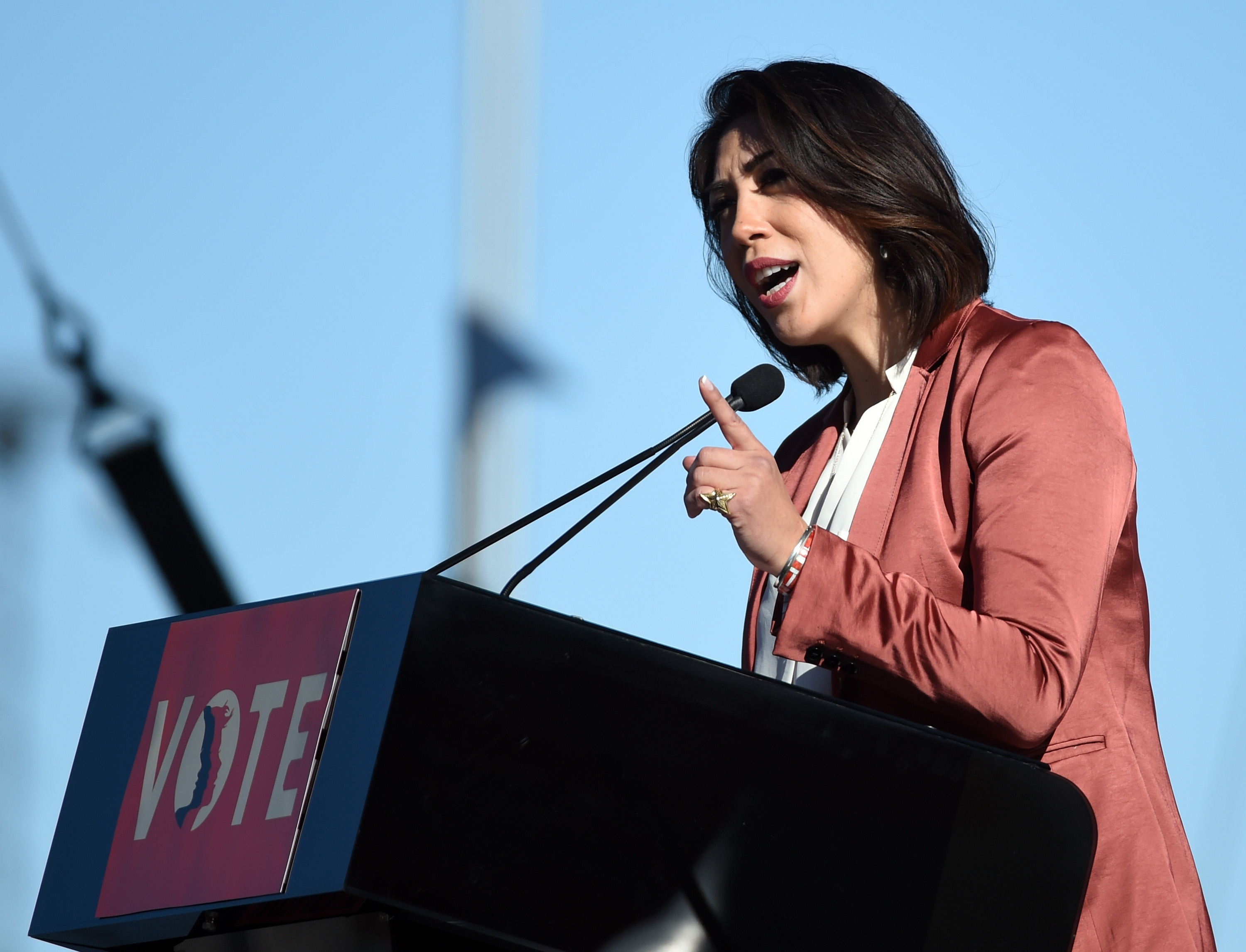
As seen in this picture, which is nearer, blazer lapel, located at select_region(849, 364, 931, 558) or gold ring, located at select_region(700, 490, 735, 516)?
gold ring, located at select_region(700, 490, 735, 516)

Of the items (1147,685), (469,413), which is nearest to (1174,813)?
(1147,685)

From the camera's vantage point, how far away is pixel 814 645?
4.17 ft

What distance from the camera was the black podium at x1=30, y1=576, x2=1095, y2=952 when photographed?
97 cm

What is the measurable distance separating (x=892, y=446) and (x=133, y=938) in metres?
0.85

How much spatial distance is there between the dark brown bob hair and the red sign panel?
85 centimetres

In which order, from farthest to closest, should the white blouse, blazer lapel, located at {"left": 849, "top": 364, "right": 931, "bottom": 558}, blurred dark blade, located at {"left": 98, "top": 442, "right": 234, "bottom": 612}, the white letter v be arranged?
blurred dark blade, located at {"left": 98, "top": 442, "right": 234, "bottom": 612} → the white blouse → blazer lapel, located at {"left": 849, "top": 364, "right": 931, "bottom": 558} → the white letter v

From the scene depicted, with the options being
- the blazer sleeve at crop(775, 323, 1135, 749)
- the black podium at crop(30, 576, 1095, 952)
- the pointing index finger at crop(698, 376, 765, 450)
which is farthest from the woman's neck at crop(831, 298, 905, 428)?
the black podium at crop(30, 576, 1095, 952)

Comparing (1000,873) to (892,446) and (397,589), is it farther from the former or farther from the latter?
(892,446)

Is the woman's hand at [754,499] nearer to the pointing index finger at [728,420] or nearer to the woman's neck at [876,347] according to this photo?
the pointing index finger at [728,420]

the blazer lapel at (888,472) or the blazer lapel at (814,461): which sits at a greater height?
the blazer lapel at (814,461)

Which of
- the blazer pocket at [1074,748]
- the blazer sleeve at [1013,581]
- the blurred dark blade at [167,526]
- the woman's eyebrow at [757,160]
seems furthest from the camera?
the blurred dark blade at [167,526]

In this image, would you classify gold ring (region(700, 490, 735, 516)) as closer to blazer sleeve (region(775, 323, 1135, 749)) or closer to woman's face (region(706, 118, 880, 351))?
blazer sleeve (region(775, 323, 1135, 749))

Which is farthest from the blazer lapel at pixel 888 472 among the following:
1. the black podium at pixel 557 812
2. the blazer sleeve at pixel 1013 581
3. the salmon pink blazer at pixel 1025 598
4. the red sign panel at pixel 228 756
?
the red sign panel at pixel 228 756

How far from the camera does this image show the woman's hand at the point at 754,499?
1.27 m
